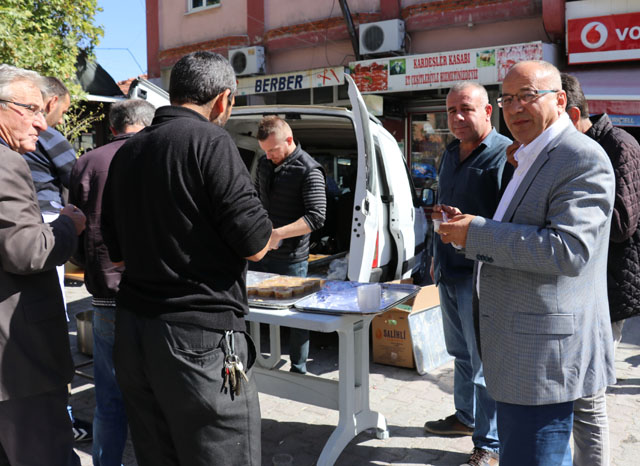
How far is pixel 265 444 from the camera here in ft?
11.9

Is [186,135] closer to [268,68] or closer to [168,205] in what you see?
[168,205]

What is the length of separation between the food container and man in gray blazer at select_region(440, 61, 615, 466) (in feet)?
13.1

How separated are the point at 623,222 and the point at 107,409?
2707 mm

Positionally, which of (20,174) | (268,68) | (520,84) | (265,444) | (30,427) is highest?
(268,68)

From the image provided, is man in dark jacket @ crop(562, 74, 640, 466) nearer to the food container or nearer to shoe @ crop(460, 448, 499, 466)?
shoe @ crop(460, 448, 499, 466)

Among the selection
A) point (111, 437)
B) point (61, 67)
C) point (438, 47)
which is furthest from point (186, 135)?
point (438, 47)

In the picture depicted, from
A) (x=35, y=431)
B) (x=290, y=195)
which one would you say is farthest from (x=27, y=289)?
(x=290, y=195)

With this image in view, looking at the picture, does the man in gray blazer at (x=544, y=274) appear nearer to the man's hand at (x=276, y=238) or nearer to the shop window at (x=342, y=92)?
the man's hand at (x=276, y=238)

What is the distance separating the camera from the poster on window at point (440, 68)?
9.11 m

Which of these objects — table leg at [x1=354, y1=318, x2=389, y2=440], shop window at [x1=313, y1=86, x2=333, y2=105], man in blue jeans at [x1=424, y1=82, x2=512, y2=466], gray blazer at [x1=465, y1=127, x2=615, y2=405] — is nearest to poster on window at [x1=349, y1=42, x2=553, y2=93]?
shop window at [x1=313, y1=86, x2=333, y2=105]

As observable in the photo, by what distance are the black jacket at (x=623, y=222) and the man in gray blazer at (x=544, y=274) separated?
869 millimetres

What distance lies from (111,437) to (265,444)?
1.07 metres

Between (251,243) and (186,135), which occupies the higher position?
(186,135)

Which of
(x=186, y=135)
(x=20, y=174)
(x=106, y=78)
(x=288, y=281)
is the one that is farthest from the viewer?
(x=106, y=78)
